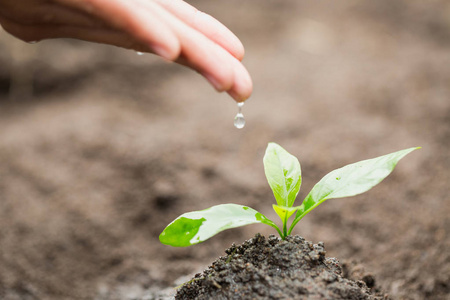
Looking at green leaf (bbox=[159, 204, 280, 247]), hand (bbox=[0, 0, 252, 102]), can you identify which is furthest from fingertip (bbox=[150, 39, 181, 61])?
green leaf (bbox=[159, 204, 280, 247])

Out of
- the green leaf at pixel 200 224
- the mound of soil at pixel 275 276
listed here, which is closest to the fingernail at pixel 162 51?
the green leaf at pixel 200 224

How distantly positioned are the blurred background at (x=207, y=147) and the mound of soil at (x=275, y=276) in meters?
0.39

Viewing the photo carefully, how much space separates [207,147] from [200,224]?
1368 mm

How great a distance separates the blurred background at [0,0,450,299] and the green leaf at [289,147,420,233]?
0.61 m

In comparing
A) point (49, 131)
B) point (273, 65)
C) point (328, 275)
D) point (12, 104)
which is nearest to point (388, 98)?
point (273, 65)

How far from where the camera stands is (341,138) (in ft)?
7.00

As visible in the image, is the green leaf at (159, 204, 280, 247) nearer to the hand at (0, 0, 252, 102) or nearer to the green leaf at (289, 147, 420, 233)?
the green leaf at (289, 147, 420, 233)

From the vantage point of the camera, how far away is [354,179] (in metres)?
0.78

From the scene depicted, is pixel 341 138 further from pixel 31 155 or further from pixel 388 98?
pixel 31 155

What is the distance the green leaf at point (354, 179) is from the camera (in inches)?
29.3

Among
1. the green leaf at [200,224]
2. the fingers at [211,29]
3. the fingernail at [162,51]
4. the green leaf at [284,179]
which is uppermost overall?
the fingers at [211,29]

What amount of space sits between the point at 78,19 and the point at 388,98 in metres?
2.08

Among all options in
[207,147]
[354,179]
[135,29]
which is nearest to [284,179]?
[354,179]

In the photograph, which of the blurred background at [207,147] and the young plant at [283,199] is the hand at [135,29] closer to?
the young plant at [283,199]
